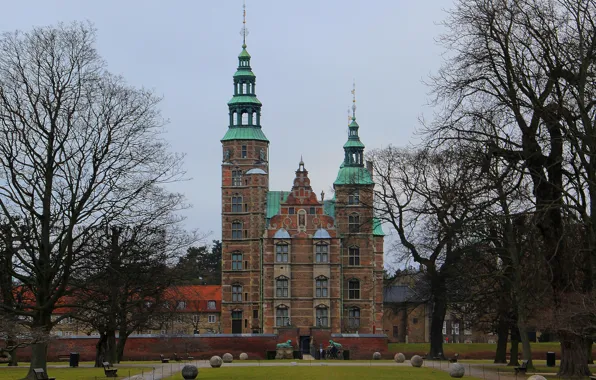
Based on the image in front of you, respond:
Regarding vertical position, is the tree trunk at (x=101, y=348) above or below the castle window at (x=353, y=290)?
below

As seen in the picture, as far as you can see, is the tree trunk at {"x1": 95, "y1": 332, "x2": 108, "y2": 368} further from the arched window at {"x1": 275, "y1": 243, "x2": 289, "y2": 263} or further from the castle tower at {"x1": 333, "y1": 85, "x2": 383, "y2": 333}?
the castle tower at {"x1": 333, "y1": 85, "x2": 383, "y2": 333}

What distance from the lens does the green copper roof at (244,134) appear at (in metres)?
85.0

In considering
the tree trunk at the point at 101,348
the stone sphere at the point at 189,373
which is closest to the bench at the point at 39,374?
the stone sphere at the point at 189,373

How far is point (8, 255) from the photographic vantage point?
3164cm

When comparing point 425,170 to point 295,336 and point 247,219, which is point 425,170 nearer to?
point 295,336

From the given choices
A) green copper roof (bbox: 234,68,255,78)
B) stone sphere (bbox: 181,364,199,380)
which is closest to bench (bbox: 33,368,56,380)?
stone sphere (bbox: 181,364,199,380)

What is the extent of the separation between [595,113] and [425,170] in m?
20.0

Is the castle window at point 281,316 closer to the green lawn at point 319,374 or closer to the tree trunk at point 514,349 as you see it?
the tree trunk at point 514,349

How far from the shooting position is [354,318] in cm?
8412

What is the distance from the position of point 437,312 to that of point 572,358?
1986 centimetres

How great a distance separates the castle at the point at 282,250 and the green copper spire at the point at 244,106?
0.09 meters

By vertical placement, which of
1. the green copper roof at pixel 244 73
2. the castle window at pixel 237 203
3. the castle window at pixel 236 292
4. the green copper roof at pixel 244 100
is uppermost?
the green copper roof at pixel 244 73

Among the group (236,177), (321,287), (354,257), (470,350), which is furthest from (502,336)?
(236,177)

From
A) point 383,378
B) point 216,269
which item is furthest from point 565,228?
point 216,269
